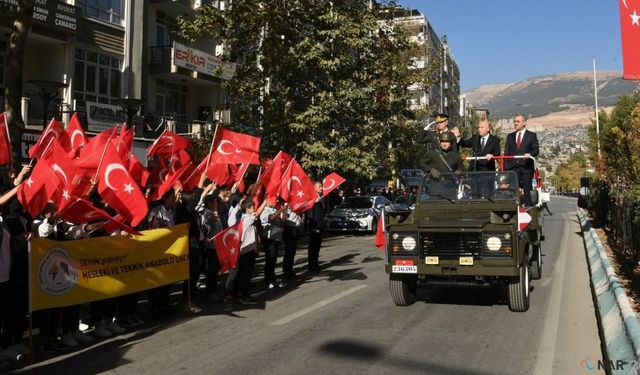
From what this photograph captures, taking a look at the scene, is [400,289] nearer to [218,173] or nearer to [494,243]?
[494,243]

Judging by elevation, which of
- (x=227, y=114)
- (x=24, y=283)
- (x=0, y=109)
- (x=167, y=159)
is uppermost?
(x=227, y=114)

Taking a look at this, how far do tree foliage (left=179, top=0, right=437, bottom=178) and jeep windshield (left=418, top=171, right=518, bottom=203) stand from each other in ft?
31.2

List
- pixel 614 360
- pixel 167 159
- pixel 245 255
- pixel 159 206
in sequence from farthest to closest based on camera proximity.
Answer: pixel 167 159 < pixel 245 255 < pixel 159 206 < pixel 614 360

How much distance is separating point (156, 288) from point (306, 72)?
12.3 m

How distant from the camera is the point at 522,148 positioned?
34.8 feet

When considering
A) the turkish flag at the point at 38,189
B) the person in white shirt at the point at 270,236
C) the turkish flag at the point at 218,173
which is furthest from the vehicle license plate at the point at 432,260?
the turkish flag at the point at 38,189

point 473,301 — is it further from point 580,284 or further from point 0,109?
point 0,109

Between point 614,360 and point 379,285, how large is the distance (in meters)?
5.38

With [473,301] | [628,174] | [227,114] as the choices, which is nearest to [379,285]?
[473,301]

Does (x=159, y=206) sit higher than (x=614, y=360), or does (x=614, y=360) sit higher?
(x=159, y=206)

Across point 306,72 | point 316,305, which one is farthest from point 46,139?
point 306,72

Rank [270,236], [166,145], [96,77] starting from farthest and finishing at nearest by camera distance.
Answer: [96,77], [270,236], [166,145]

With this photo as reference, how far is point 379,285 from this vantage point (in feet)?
34.2

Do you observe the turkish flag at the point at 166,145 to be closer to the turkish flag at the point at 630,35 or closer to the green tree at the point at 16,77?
the green tree at the point at 16,77
